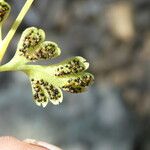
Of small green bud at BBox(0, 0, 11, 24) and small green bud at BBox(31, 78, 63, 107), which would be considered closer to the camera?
small green bud at BBox(0, 0, 11, 24)

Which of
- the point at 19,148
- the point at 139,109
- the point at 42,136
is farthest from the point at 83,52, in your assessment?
the point at 19,148

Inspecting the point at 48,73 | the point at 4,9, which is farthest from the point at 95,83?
the point at 4,9

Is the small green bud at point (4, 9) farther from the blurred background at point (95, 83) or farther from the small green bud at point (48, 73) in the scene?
the blurred background at point (95, 83)

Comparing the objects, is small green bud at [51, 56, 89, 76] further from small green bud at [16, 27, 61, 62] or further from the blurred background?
the blurred background

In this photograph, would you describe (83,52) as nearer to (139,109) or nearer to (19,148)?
(139,109)

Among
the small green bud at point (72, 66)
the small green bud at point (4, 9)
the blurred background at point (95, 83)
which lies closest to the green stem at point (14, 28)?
the small green bud at point (4, 9)

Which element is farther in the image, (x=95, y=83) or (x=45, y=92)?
(x=95, y=83)

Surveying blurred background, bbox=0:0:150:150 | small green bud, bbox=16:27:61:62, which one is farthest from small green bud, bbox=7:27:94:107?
blurred background, bbox=0:0:150:150

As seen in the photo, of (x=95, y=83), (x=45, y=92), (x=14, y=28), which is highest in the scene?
(x=14, y=28)

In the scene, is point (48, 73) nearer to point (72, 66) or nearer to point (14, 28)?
point (72, 66)

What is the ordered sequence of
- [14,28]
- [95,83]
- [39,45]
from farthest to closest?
[95,83]
[39,45]
[14,28]
